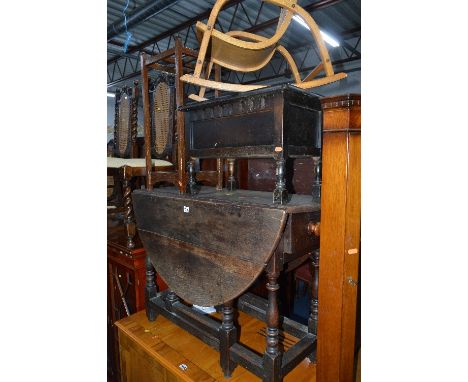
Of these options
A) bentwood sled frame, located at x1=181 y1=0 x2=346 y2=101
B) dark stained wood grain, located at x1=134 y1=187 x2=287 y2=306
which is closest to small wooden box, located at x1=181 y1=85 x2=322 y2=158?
bentwood sled frame, located at x1=181 y1=0 x2=346 y2=101

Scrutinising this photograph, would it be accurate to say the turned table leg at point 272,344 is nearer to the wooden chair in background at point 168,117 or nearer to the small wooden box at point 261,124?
the small wooden box at point 261,124

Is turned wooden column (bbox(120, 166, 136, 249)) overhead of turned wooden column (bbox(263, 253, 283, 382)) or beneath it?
overhead

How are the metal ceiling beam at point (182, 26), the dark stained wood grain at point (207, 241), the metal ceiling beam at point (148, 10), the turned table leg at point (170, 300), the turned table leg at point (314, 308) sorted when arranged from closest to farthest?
the dark stained wood grain at point (207, 241)
the turned table leg at point (314, 308)
the turned table leg at point (170, 300)
the metal ceiling beam at point (148, 10)
the metal ceiling beam at point (182, 26)

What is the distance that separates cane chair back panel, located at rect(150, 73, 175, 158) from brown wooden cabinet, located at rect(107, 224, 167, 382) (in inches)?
41.3

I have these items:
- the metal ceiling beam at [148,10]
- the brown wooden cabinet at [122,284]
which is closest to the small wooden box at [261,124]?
the brown wooden cabinet at [122,284]

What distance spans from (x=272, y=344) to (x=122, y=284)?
1.93 m

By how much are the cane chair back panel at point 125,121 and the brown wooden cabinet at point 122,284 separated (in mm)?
1493

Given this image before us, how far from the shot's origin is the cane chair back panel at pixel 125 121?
13.2ft

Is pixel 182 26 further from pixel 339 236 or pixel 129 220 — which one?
pixel 339 236

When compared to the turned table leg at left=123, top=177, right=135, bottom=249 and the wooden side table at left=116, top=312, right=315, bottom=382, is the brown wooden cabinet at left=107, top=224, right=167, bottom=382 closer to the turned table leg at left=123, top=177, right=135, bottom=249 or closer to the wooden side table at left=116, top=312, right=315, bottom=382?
the turned table leg at left=123, top=177, right=135, bottom=249

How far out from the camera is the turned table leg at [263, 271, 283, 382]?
152 centimetres

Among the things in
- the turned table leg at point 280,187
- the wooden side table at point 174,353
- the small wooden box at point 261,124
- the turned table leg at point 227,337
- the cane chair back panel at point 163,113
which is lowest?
the wooden side table at point 174,353

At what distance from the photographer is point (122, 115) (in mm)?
4254
